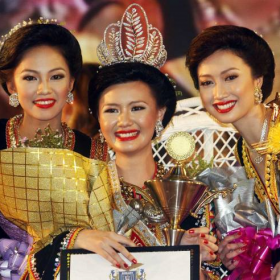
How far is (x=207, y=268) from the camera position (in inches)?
131

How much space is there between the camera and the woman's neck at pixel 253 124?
3730mm

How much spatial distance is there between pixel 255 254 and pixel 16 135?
3.90 ft

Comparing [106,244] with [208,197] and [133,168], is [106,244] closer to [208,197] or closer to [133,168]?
[208,197]

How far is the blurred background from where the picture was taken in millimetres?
4688

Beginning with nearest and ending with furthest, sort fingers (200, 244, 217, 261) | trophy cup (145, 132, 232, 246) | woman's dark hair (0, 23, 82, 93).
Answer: trophy cup (145, 132, 232, 246), fingers (200, 244, 217, 261), woman's dark hair (0, 23, 82, 93)

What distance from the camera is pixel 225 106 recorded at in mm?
3611

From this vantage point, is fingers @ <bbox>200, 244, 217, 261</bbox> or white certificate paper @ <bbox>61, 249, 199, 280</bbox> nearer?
white certificate paper @ <bbox>61, 249, 199, 280</bbox>

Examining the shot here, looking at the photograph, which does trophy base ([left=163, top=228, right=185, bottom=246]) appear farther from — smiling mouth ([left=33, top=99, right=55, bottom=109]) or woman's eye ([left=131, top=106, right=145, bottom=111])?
smiling mouth ([left=33, top=99, right=55, bottom=109])

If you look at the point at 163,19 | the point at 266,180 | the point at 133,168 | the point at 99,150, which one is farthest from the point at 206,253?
the point at 163,19

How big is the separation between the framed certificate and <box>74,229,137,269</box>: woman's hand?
0.08ft

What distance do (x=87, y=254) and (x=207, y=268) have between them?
61cm

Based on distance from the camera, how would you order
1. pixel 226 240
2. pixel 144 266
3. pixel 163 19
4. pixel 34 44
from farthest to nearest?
pixel 163 19
pixel 34 44
pixel 226 240
pixel 144 266

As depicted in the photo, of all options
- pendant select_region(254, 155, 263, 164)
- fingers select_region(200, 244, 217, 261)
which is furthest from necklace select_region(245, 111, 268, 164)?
fingers select_region(200, 244, 217, 261)

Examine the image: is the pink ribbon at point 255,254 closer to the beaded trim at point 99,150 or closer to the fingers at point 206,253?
the fingers at point 206,253
